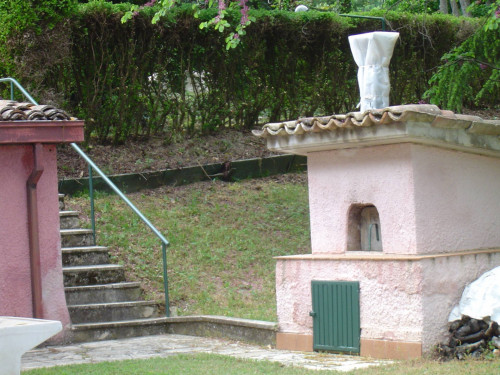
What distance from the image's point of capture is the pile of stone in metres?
6.70

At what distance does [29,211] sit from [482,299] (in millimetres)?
4828

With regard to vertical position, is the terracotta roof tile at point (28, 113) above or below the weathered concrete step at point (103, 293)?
above

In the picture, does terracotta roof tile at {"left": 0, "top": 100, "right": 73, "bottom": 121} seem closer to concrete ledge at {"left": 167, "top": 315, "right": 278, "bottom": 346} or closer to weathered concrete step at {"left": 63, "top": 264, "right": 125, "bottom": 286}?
weathered concrete step at {"left": 63, "top": 264, "right": 125, "bottom": 286}

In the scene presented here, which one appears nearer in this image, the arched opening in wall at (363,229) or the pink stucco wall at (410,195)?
the pink stucco wall at (410,195)

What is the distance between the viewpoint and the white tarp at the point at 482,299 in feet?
22.3

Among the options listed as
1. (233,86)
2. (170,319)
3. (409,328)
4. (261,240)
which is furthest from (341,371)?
(233,86)

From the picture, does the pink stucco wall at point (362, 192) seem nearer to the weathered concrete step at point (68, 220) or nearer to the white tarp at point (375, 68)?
the white tarp at point (375, 68)

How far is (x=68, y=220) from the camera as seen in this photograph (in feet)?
34.4

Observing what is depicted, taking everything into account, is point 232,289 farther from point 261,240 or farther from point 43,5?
point 43,5

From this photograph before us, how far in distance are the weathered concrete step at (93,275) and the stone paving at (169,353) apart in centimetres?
101

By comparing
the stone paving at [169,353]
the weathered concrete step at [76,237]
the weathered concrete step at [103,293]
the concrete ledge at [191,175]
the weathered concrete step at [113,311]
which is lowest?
the stone paving at [169,353]

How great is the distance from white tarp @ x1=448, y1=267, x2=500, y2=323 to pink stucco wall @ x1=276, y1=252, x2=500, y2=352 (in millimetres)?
92

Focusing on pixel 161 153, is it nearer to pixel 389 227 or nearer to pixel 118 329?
pixel 118 329

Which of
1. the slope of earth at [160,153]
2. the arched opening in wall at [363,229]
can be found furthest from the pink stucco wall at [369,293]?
the slope of earth at [160,153]
